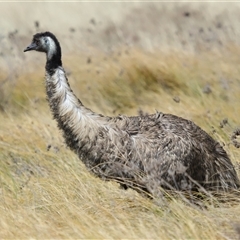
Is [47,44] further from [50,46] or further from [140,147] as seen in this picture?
[140,147]

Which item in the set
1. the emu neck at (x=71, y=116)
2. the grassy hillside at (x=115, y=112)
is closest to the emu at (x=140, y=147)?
the emu neck at (x=71, y=116)

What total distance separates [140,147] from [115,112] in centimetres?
350

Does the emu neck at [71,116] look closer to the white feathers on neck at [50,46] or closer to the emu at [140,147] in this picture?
the emu at [140,147]

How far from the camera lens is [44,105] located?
9383 millimetres

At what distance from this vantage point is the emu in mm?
5438

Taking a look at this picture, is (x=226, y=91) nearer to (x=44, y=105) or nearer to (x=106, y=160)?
(x=44, y=105)

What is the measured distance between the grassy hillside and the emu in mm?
148

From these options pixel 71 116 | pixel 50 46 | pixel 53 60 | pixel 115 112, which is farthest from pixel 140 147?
A: pixel 115 112

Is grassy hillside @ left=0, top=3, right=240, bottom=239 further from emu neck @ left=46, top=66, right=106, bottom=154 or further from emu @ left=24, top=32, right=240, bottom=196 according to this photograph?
emu neck @ left=46, top=66, right=106, bottom=154

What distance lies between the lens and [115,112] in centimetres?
901

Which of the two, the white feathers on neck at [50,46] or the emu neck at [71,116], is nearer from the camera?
the emu neck at [71,116]

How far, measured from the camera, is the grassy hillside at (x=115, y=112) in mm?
4793

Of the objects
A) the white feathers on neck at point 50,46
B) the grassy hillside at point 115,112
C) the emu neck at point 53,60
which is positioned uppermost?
the white feathers on neck at point 50,46

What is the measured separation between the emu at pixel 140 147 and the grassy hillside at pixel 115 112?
148 mm
